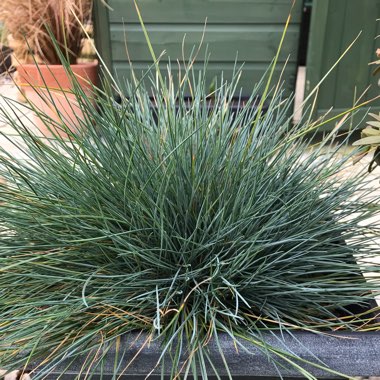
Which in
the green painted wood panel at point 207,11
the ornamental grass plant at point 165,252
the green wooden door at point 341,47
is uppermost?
the ornamental grass plant at point 165,252

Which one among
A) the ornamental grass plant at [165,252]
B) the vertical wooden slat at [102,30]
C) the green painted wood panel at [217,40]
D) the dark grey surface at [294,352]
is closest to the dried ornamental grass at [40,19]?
the vertical wooden slat at [102,30]

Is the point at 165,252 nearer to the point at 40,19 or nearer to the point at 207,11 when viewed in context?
the point at 207,11

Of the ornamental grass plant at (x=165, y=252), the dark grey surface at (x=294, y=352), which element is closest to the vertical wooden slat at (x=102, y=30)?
the ornamental grass plant at (x=165, y=252)

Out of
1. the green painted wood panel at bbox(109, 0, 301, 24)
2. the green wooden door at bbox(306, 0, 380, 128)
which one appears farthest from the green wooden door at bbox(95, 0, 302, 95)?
the green wooden door at bbox(306, 0, 380, 128)

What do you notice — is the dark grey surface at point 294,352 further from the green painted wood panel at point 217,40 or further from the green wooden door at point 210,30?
the green painted wood panel at point 217,40

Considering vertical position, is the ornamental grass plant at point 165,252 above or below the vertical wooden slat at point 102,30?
above

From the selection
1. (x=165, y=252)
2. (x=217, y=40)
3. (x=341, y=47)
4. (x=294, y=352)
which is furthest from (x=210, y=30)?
(x=294, y=352)

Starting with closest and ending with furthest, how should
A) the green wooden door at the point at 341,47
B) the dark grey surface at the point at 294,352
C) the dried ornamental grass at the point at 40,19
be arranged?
the dark grey surface at the point at 294,352 < the green wooden door at the point at 341,47 < the dried ornamental grass at the point at 40,19

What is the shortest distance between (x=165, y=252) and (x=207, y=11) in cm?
249

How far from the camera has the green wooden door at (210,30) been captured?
3215mm

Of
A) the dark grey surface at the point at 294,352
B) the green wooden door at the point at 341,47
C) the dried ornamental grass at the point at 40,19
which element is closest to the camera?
the dark grey surface at the point at 294,352

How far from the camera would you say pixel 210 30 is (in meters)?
3.29

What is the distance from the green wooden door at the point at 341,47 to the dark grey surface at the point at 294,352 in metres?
2.53

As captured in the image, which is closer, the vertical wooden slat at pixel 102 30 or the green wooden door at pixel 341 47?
the green wooden door at pixel 341 47
